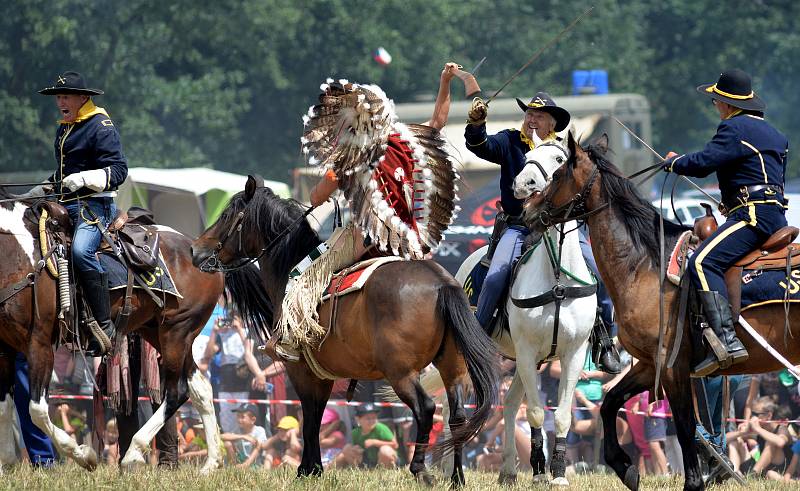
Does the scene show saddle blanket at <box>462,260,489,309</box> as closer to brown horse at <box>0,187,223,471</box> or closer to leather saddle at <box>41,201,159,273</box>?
brown horse at <box>0,187,223,471</box>

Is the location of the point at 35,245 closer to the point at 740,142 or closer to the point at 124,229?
the point at 124,229

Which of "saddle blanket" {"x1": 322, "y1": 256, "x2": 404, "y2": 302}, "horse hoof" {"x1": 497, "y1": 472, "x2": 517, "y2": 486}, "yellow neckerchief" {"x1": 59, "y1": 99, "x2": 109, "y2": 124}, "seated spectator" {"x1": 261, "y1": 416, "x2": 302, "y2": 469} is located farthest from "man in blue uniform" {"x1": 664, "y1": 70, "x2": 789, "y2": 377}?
"seated spectator" {"x1": 261, "y1": 416, "x2": 302, "y2": 469}

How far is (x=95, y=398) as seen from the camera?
39.8ft

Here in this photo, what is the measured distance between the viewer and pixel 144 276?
36.1 feet

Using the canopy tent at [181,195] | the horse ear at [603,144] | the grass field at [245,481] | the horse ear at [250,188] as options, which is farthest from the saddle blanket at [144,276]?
the canopy tent at [181,195]

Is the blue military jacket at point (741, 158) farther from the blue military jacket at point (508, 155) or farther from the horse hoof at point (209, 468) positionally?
the horse hoof at point (209, 468)

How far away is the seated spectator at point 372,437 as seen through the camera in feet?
43.9

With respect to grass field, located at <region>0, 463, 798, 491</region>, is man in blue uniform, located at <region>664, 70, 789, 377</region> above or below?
above

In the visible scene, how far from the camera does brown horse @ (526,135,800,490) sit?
8.69 m

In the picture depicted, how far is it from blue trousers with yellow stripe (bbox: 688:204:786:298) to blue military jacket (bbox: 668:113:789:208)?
0.40 ft

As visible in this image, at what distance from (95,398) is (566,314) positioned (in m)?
4.93

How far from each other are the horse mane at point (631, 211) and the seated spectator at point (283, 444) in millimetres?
5762

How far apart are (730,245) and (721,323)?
0.54 meters

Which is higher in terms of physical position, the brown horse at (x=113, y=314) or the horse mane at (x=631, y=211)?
the horse mane at (x=631, y=211)
